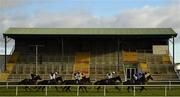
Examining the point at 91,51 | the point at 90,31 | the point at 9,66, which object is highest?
the point at 90,31

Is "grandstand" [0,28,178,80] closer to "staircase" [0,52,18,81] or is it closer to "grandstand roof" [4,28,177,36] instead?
"grandstand roof" [4,28,177,36]

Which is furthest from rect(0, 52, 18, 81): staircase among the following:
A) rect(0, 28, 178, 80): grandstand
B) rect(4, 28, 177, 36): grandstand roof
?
rect(4, 28, 177, 36): grandstand roof

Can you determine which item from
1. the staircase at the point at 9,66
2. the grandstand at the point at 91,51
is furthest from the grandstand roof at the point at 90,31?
the staircase at the point at 9,66

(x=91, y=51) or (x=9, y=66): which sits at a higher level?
(x=91, y=51)

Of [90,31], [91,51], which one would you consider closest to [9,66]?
[91,51]

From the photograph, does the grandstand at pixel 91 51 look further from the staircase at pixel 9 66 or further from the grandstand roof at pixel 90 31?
the staircase at pixel 9 66

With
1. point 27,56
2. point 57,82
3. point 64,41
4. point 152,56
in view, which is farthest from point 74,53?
point 57,82

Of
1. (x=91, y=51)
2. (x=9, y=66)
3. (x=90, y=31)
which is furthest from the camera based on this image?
(x=90, y=31)

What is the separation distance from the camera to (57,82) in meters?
37.7

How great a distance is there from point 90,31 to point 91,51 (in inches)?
110

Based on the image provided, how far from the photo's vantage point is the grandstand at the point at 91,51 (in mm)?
63938

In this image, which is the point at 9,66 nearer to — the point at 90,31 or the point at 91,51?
the point at 91,51

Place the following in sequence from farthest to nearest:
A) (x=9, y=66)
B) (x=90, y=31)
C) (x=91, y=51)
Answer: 1. (x=90, y=31)
2. (x=91, y=51)
3. (x=9, y=66)

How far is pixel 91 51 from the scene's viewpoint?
221 feet
